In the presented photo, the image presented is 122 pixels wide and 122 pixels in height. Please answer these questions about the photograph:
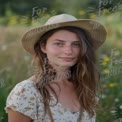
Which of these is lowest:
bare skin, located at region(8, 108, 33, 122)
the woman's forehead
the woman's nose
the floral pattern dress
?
bare skin, located at region(8, 108, 33, 122)

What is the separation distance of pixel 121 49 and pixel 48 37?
1.94 m

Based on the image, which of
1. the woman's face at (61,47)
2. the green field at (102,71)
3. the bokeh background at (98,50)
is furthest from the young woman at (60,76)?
the green field at (102,71)

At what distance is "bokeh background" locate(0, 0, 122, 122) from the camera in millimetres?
3564

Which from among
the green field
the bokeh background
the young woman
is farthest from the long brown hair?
the green field

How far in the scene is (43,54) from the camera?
245 centimetres

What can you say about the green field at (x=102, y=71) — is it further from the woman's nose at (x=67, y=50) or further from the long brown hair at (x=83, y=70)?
the woman's nose at (x=67, y=50)

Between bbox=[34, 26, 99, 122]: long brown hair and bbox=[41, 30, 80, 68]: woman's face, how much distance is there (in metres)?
0.02

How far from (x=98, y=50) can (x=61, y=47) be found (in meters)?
1.67

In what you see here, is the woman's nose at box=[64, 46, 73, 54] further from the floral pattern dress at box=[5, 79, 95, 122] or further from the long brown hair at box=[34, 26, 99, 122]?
the floral pattern dress at box=[5, 79, 95, 122]

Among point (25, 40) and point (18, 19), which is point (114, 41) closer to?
point (18, 19)

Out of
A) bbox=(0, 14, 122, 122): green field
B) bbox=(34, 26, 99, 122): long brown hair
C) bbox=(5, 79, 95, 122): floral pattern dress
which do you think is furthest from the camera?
bbox=(0, 14, 122, 122): green field

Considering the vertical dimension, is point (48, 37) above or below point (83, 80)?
above

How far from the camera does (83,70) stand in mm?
2488

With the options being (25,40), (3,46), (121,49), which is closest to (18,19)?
(3,46)
